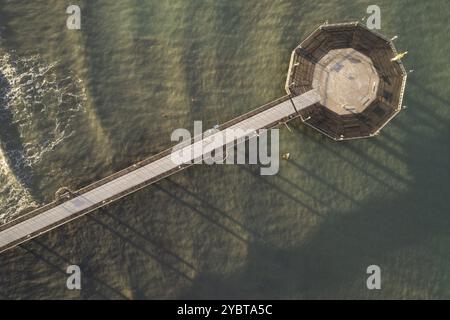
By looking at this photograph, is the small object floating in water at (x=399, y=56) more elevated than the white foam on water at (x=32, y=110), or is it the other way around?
the small object floating in water at (x=399, y=56)

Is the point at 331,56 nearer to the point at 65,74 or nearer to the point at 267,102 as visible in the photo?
the point at 267,102
